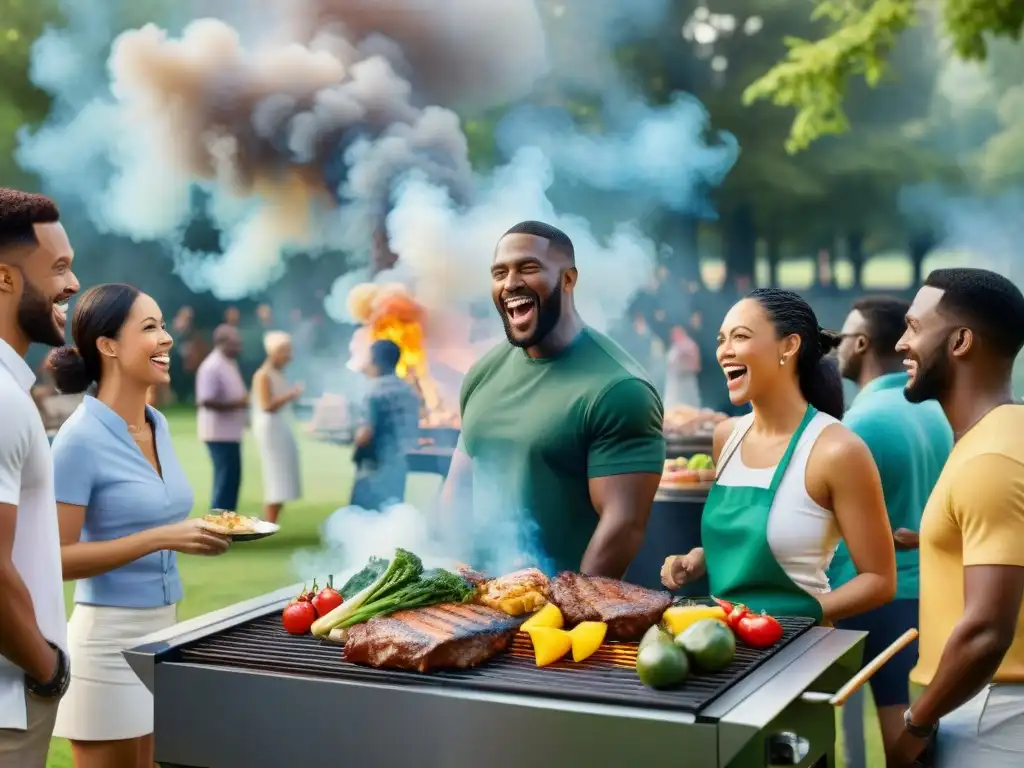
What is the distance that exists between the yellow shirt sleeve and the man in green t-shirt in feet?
4.31

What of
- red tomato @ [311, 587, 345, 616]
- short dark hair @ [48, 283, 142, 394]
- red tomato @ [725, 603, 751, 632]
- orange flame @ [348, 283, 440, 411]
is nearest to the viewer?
red tomato @ [725, 603, 751, 632]

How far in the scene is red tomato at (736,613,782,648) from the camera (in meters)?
3.12

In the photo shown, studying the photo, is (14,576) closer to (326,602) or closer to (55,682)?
(55,682)

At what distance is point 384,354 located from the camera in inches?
328

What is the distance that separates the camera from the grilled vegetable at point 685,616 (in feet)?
10.4

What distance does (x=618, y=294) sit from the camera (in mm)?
11430

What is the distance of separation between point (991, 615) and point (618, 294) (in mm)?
8857

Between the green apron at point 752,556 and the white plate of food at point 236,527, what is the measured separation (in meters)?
1.43

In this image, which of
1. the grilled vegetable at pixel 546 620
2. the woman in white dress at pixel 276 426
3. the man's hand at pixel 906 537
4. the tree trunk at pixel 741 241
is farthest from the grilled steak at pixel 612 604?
the tree trunk at pixel 741 241

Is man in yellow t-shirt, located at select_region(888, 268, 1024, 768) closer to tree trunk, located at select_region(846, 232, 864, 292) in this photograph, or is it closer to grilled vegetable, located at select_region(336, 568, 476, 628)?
grilled vegetable, located at select_region(336, 568, 476, 628)

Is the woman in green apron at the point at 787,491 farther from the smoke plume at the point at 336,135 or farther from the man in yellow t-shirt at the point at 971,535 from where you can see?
the smoke plume at the point at 336,135

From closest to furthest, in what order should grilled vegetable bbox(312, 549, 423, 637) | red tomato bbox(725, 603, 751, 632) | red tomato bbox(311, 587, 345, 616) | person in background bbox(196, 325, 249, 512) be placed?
red tomato bbox(725, 603, 751, 632) → grilled vegetable bbox(312, 549, 423, 637) → red tomato bbox(311, 587, 345, 616) → person in background bbox(196, 325, 249, 512)

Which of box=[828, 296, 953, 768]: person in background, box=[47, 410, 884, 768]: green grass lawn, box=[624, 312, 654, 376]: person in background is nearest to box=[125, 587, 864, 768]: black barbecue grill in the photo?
box=[828, 296, 953, 768]: person in background

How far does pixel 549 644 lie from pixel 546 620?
0.57 ft
